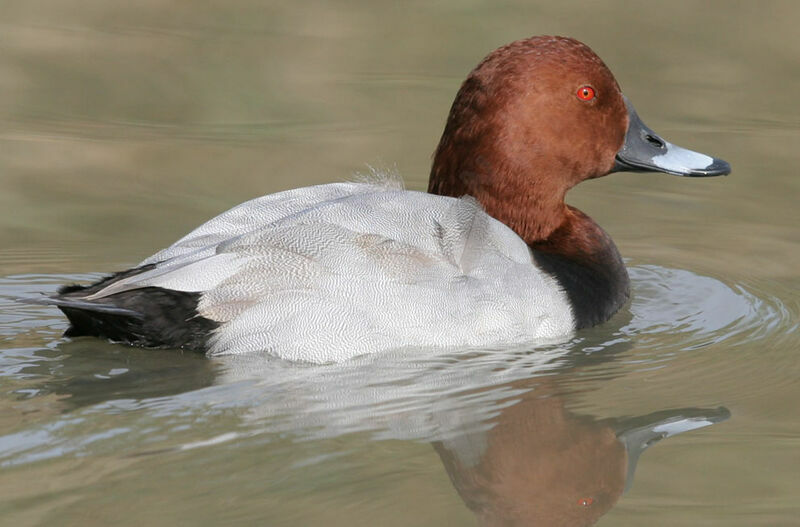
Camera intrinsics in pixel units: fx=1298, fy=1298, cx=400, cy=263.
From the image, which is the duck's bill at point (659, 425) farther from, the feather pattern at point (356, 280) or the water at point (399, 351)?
the feather pattern at point (356, 280)

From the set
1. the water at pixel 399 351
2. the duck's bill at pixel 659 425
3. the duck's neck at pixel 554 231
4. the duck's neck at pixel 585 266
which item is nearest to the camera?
the water at pixel 399 351

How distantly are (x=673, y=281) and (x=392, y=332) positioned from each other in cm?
170

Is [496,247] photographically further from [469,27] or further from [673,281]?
[469,27]

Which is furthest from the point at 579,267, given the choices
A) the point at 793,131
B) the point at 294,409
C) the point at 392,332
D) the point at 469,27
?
the point at 469,27

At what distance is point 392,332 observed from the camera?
411 cm

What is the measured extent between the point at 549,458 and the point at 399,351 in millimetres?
672

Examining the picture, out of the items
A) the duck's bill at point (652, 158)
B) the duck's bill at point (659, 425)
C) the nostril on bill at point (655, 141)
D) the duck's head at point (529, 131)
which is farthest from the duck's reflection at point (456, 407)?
the nostril on bill at point (655, 141)

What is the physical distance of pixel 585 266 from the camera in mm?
4863

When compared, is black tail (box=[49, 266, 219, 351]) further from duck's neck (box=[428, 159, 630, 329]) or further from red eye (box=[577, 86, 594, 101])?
red eye (box=[577, 86, 594, 101])

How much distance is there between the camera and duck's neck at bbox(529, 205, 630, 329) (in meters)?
4.65

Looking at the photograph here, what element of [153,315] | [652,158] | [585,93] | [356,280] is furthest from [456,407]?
[652,158]

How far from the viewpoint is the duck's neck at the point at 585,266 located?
4652mm

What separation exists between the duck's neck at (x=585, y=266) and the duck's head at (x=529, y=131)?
7 cm

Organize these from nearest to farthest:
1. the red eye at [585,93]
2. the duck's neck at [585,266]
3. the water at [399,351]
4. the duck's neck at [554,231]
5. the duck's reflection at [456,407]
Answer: the water at [399,351], the duck's reflection at [456,407], the duck's neck at [585,266], the duck's neck at [554,231], the red eye at [585,93]
